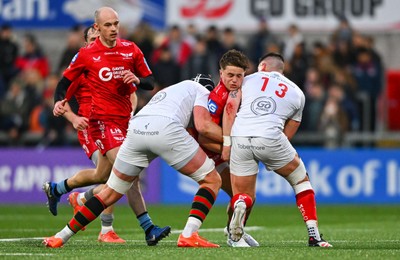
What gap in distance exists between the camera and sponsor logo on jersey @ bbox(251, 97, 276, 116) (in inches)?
444

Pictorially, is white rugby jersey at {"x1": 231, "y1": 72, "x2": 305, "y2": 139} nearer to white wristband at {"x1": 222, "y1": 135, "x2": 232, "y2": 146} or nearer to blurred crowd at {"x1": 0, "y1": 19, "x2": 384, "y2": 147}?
white wristband at {"x1": 222, "y1": 135, "x2": 232, "y2": 146}

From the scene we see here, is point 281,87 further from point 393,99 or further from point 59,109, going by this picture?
point 393,99

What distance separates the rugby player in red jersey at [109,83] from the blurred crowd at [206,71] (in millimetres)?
9346

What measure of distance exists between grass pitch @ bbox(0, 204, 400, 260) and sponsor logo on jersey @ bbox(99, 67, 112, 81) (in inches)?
74.3

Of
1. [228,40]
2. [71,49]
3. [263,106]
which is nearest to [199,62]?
[228,40]

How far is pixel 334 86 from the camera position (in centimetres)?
2300

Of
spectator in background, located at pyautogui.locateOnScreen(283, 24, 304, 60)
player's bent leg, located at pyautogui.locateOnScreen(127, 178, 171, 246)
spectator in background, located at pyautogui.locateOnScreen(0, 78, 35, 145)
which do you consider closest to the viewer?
player's bent leg, located at pyautogui.locateOnScreen(127, 178, 171, 246)

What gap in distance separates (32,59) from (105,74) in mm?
11082

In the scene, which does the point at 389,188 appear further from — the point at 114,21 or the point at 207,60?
the point at 114,21

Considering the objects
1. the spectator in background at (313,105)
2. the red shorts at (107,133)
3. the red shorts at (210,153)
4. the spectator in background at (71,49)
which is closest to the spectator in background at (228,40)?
the spectator in background at (313,105)

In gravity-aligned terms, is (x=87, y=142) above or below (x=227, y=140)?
below

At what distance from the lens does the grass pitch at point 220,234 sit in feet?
33.6

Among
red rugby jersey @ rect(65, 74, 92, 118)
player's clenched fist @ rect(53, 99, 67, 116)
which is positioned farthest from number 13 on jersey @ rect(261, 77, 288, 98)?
red rugby jersey @ rect(65, 74, 92, 118)

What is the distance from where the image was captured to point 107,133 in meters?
12.6
